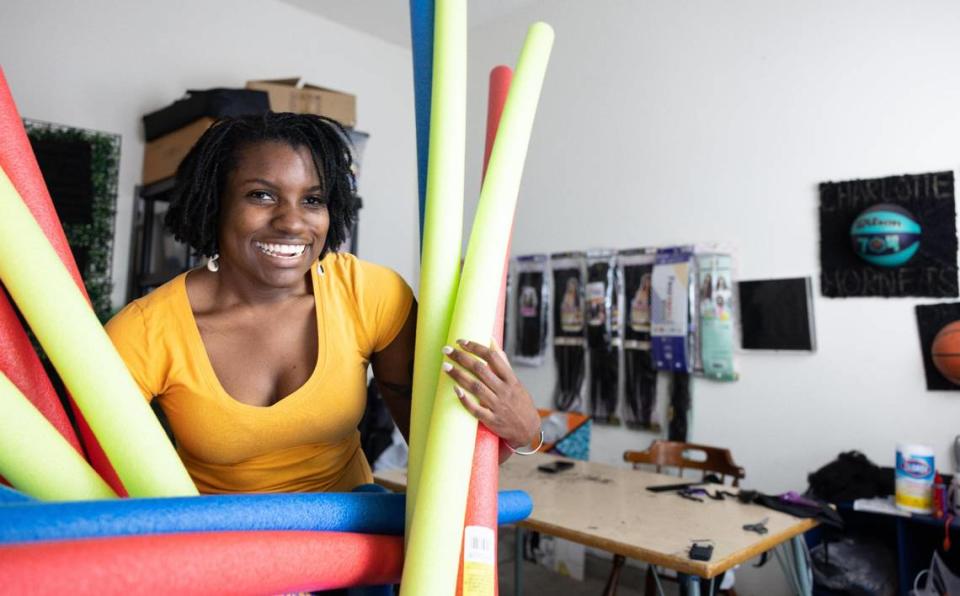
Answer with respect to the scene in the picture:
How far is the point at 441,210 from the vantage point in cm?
60

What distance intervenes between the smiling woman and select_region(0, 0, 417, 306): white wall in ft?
10.6

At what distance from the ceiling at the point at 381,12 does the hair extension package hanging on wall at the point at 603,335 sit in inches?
77.7

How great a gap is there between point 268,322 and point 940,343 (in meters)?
2.80

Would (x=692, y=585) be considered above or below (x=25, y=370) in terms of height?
below

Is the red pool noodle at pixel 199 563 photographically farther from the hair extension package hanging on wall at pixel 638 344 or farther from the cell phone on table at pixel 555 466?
the hair extension package hanging on wall at pixel 638 344

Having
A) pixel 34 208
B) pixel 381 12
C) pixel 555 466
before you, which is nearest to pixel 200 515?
pixel 34 208

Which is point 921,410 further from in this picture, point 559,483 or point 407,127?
point 407,127

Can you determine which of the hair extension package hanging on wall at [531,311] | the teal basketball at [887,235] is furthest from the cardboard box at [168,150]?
the teal basketball at [887,235]

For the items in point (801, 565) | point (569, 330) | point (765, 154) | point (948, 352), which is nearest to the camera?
point (801, 565)

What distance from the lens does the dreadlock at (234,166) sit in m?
0.96

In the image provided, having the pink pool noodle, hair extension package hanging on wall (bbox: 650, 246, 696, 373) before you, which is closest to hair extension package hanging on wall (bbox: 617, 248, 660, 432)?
hair extension package hanging on wall (bbox: 650, 246, 696, 373)

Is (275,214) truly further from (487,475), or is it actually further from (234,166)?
(487,475)

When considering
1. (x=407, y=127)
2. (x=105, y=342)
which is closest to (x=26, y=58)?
(x=407, y=127)

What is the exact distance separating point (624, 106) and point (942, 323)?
2095 millimetres
